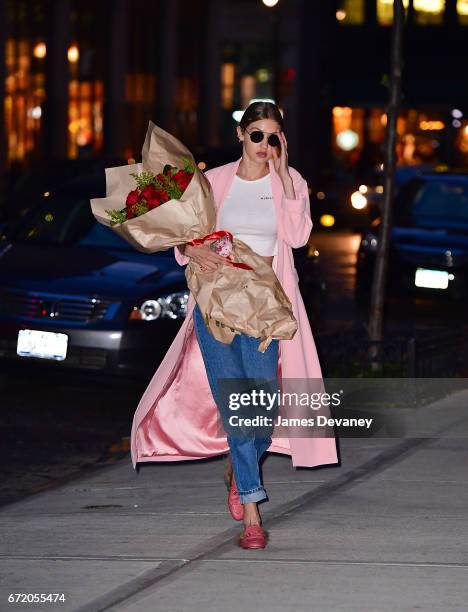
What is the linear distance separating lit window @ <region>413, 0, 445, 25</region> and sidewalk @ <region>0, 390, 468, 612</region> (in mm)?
55198

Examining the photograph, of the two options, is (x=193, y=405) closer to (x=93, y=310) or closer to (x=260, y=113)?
(x=260, y=113)

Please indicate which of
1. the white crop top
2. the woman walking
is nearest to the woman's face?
the woman walking

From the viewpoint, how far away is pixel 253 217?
694 centimetres

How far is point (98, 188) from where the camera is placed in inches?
512

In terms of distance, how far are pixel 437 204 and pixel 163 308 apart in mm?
8164

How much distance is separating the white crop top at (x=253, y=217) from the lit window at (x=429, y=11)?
56888 mm

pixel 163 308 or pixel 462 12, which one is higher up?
pixel 462 12

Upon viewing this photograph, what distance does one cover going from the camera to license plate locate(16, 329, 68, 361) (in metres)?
10.9

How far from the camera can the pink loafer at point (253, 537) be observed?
6.69m

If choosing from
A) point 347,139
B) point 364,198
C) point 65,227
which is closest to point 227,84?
point 347,139

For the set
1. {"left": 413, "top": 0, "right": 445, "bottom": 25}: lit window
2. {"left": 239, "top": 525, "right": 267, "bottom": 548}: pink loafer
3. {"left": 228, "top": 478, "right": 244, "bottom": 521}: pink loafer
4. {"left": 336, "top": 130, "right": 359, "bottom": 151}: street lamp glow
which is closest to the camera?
{"left": 239, "top": 525, "right": 267, "bottom": 548}: pink loafer

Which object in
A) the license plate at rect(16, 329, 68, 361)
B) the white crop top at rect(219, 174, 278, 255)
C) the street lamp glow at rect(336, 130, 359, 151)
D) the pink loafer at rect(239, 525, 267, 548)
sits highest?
the white crop top at rect(219, 174, 278, 255)

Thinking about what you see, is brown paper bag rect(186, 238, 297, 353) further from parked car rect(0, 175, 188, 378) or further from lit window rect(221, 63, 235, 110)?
lit window rect(221, 63, 235, 110)

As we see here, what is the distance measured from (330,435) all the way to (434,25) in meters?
56.7
